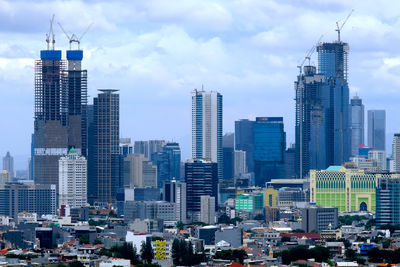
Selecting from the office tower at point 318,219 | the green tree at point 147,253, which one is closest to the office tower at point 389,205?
the office tower at point 318,219

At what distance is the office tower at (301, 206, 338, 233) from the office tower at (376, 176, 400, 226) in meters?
5.74

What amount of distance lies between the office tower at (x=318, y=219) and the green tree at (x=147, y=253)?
50682 millimetres

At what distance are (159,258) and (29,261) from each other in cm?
1525

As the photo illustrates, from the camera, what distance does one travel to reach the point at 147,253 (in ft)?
409

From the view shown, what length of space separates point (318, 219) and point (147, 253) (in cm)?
5996

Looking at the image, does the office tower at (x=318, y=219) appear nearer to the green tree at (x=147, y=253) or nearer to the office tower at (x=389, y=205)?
the office tower at (x=389, y=205)

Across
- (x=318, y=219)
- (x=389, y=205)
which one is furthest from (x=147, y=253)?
(x=389, y=205)

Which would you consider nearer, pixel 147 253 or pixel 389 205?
pixel 147 253

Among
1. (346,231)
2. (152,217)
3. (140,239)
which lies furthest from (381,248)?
(152,217)

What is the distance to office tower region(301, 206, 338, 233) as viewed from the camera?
179m

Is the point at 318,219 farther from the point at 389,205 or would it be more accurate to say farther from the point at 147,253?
the point at 147,253

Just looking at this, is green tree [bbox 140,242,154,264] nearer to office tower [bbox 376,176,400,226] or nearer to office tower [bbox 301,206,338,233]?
office tower [bbox 301,206,338,233]

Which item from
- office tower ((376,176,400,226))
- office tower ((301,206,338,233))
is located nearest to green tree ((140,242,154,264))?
office tower ((301,206,338,233))

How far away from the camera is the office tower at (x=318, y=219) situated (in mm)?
178750
